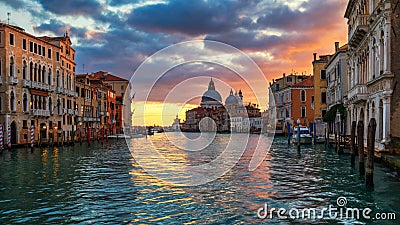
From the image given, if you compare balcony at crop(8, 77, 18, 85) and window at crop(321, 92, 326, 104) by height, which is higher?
balcony at crop(8, 77, 18, 85)

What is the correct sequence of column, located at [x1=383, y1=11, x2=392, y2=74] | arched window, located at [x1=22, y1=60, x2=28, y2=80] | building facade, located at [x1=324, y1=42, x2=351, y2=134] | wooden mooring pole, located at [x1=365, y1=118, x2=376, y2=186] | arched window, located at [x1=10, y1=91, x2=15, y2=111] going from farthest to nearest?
arched window, located at [x1=22, y1=60, x2=28, y2=80] → building facade, located at [x1=324, y1=42, x2=351, y2=134] → arched window, located at [x1=10, y1=91, x2=15, y2=111] → column, located at [x1=383, y1=11, x2=392, y2=74] → wooden mooring pole, located at [x1=365, y1=118, x2=376, y2=186]

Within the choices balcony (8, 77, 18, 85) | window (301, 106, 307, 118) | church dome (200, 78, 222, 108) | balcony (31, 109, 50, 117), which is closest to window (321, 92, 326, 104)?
window (301, 106, 307, 118)

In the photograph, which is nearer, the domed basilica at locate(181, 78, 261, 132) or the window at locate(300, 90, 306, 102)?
the window at locate(300, 90, 306, 102)

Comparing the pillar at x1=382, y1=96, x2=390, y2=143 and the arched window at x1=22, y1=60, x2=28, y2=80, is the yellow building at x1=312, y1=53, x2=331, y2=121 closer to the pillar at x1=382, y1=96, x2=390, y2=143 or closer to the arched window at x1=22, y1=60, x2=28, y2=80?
the arched window at x1=22, y1=60, x2=28, y2=80

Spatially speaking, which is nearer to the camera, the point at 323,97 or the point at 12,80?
the point at 12,80

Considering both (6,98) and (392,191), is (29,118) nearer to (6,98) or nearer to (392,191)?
(6,98)

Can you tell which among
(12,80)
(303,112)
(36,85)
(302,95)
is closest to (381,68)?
(12,80)

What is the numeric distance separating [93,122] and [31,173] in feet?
120

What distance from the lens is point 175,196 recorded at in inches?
414

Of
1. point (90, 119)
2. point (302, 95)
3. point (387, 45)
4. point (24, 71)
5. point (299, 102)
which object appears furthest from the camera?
point (299, 102)

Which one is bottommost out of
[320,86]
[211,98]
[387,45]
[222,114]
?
[222,114]

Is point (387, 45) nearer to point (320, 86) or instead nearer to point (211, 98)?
point (320, 86)

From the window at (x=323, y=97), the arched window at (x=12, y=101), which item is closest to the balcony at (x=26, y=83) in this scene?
the arched window at (x=12, y=101)

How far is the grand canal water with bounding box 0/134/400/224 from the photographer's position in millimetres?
8398
